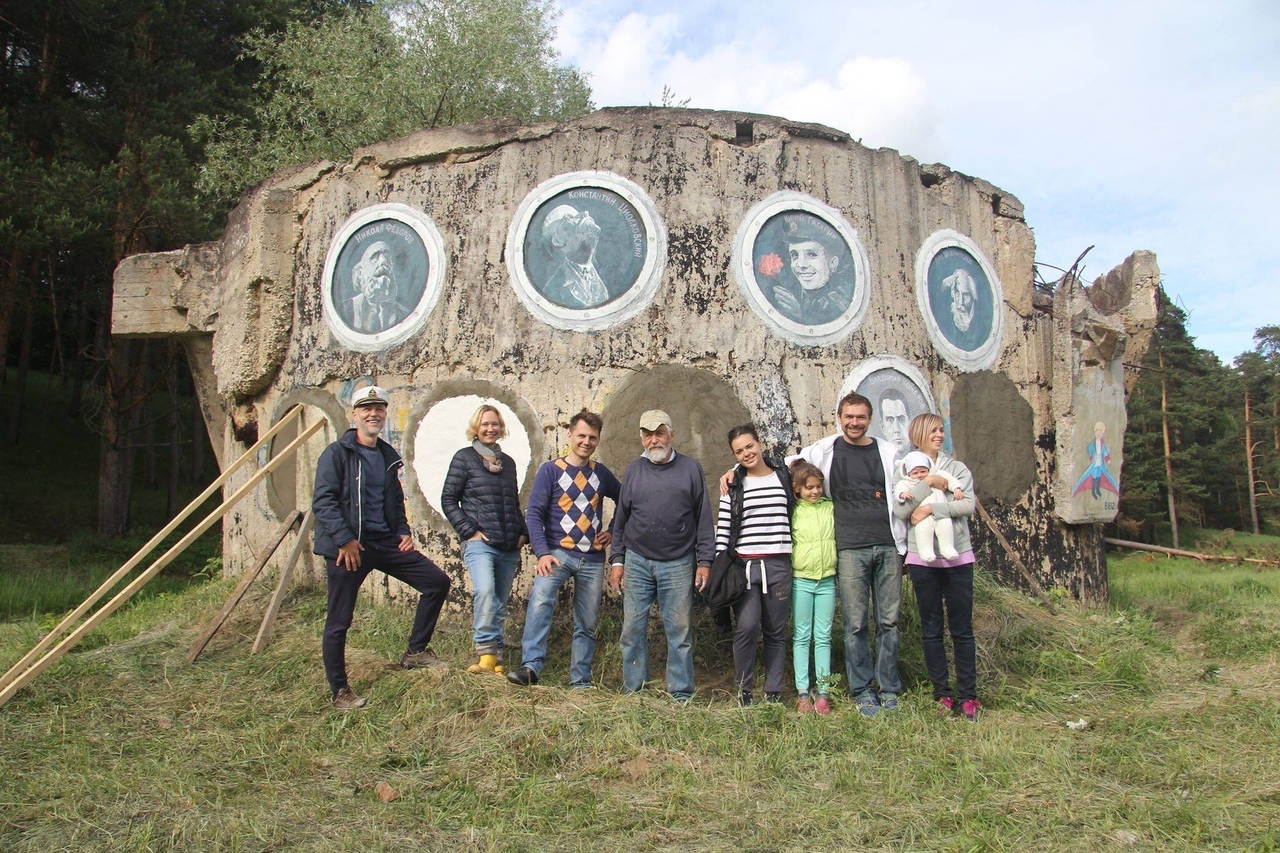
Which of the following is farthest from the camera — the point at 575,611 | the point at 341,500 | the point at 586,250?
the point at 586,250

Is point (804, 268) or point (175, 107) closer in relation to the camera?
point (804, 268)

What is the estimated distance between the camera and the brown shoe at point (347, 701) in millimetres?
4867

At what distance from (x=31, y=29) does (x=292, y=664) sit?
13.6 metres

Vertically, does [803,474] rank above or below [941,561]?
above

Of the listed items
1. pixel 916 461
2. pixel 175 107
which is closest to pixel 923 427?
pixel 916 461

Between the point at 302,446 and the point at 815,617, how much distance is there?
14.7 ft

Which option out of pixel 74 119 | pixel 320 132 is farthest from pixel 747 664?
pixel 74 119

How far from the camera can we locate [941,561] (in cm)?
487

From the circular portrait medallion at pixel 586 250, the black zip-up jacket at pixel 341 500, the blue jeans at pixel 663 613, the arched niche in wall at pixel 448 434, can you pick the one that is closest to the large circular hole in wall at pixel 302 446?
the arched niche in wall at pixel 448 434

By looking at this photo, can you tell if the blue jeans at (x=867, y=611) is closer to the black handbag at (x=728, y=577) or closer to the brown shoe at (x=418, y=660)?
the black handbag at (x=728, y=577)

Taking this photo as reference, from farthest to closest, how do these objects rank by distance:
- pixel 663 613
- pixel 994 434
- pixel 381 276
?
pixel 994 434 < pixel 381 276 < pixel 663 613

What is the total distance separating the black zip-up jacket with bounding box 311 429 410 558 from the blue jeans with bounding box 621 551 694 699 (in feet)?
4.47

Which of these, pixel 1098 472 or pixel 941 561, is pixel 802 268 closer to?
pixel 941 561

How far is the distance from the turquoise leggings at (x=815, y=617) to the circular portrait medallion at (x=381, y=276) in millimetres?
3546
